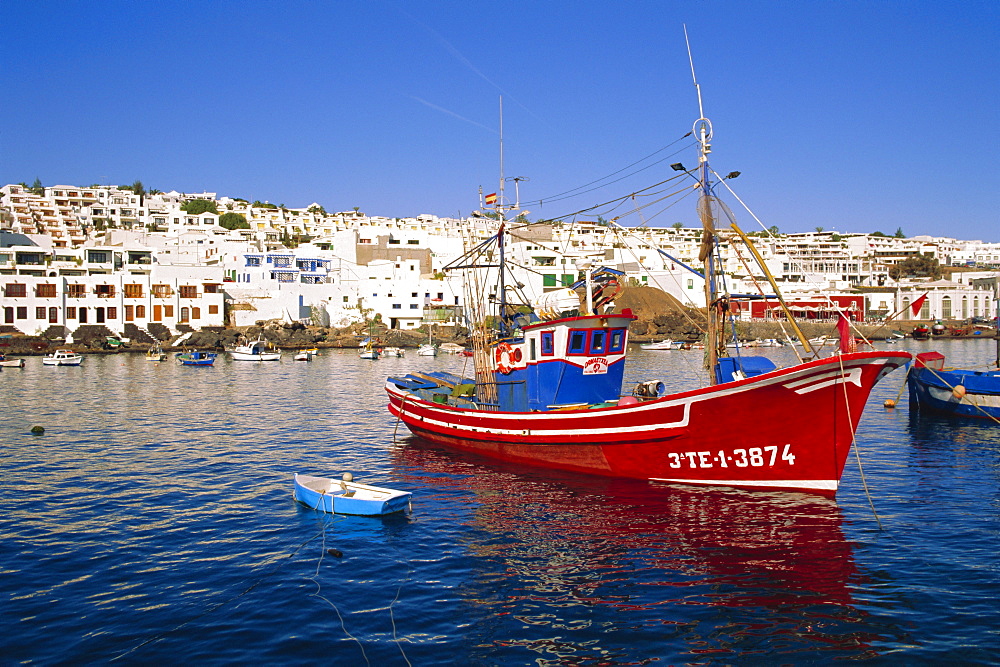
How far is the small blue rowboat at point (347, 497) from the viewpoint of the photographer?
59.7 feet

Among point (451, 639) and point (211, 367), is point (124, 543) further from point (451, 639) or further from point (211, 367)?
point (211, 367)

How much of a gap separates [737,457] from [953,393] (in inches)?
810

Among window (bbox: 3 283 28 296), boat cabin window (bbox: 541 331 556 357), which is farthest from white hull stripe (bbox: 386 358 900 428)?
window (bbox: 3 283 28 296)

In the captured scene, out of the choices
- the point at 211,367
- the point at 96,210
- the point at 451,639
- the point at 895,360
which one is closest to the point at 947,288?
the point at 211,367

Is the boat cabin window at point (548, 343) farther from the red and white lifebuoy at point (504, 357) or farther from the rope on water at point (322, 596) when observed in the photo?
the rope on water at point (322, 596)

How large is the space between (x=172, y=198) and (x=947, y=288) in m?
167

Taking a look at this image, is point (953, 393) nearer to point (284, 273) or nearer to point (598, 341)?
point (598, 341)

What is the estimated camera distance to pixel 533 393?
→ 2552 cm

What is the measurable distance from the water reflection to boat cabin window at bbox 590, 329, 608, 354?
497 cm

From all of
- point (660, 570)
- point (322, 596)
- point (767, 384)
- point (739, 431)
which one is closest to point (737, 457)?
point (739, 431)

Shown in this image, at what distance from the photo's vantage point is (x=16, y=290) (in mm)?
84000

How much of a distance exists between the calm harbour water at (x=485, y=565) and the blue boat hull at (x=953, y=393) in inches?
281

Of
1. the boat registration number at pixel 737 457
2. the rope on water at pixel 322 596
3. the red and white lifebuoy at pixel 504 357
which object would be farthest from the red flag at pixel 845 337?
the rope on water at pixel 322 596

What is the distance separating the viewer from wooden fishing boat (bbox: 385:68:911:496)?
17.7 metres
